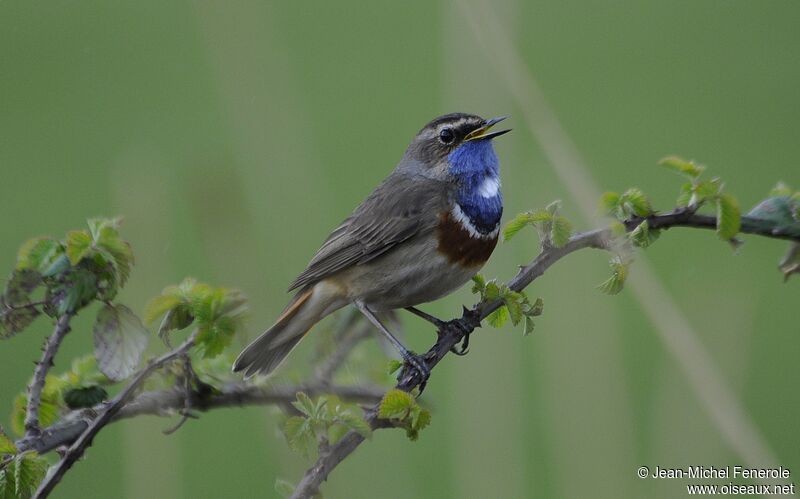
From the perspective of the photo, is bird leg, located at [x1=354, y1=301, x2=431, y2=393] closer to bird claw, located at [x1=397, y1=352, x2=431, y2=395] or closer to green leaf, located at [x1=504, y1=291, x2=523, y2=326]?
bird claw, located at [x1=397, y1=352, x2=431, y2=395]

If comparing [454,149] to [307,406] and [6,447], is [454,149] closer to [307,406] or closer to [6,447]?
[307,406]

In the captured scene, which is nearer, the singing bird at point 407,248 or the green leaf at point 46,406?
the green leaf at point 46,406

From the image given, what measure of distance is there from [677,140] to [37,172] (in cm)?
494

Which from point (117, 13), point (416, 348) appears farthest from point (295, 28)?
point (416, 348)

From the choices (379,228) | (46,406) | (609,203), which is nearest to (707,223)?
(609,203)

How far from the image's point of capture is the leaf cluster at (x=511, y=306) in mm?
1872

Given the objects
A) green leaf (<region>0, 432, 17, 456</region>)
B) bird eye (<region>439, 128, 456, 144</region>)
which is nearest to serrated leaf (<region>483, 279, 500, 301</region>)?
A: green leaf (<region>0, 432, 17, 456</region>)

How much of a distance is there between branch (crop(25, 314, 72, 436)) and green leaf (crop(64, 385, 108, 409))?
155mm

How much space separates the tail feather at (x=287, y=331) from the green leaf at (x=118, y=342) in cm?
97

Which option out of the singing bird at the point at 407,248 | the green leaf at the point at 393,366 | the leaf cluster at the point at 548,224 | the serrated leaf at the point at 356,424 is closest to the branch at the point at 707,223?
the leaf cluster at the point at 548,224

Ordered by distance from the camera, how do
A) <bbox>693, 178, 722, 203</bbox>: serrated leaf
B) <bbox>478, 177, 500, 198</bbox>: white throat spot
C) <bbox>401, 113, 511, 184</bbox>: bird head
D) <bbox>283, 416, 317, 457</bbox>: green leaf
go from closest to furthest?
<bbox>283, 416, 317, 457</bbox>: green leaf
<bbox>693, 178, 722, 203</bbox>: serrated leaf
<bbox>478, 177, 500, 198</bbox>: white throat spot
<bbox>401, 113, 511, 184</bbox>: bird head

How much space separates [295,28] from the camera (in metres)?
10.8

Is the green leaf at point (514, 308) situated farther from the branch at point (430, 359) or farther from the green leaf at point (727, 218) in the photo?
the green leaf at point (727, 218)

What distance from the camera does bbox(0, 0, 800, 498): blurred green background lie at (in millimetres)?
2295
